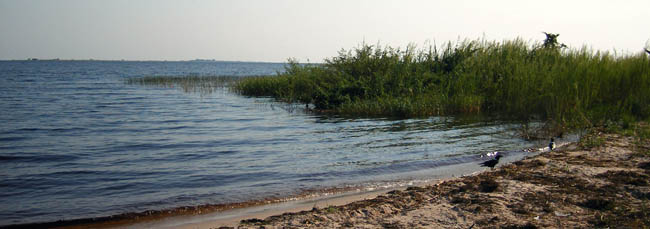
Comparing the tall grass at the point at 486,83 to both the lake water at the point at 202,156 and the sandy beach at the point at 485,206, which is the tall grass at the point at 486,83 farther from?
the sandy beach at the point at 485,206

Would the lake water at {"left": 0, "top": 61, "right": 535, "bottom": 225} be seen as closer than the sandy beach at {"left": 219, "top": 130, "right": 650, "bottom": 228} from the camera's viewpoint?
No

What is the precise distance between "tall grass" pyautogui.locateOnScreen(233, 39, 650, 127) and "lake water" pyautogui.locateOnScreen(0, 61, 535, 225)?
4.13ft

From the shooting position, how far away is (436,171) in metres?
7.55

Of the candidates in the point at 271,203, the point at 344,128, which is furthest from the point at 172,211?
the point at 344,128

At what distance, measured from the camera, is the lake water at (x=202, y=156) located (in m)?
6.43

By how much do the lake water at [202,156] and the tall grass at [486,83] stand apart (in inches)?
49.6

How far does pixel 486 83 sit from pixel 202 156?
1012 cm

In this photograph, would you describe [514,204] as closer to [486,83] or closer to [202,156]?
[202,156]

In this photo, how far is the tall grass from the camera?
37.0 feet

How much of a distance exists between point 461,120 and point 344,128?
3.47 m

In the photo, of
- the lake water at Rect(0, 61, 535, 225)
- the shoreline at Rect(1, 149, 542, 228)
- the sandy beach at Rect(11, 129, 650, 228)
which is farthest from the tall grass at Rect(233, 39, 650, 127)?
the shoreline at Rect(1, 149, 542, 228)

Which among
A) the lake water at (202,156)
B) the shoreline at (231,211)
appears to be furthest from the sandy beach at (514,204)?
the lake water at (202,156)

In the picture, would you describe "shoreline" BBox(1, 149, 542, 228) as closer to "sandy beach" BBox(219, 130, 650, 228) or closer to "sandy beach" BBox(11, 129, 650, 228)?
"sandy beach" BBox(11, 129, 650, 228)

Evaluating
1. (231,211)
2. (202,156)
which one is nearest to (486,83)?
(202,156)
